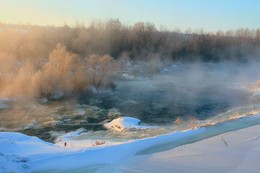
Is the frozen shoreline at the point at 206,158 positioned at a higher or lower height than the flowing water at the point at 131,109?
higher

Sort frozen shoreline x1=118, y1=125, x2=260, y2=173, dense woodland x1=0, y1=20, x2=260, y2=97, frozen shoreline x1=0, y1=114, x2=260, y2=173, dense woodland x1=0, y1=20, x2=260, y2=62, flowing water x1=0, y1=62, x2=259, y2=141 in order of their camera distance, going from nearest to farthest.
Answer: frozen shoreline x1=118, y1=125, x2=260, y2=173 → frozen shoreline x1=0, y1=114, x2=260, y2=173 → flowing water x1=0, y1=62, x2=259, y2=141 → dense woodland x1=0, y1=20, x2=260, y2=97 → dense woodland x1=0, y1=20, x2=260, y2=62

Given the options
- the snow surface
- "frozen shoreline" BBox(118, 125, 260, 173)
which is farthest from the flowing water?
"frozen shoreline" BBox(118, 125, 260, 173)

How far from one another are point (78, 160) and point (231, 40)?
57.7 metres

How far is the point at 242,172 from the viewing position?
7.47 m

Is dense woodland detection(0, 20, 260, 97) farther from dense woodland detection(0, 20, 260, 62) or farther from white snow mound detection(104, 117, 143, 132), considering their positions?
white snow mound detection(104, 117, 143, 132)

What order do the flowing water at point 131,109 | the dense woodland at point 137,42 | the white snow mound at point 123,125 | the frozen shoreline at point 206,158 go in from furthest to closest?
the dense woodland at point 137,42
the flowing water at point 131,109
the white snow mound at point 123,125
the frozen shoreline at point 206,158

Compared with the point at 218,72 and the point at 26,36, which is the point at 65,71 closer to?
the point at 26,36

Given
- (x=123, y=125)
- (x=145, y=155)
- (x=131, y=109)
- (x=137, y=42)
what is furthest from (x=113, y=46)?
(x=145, y=155)

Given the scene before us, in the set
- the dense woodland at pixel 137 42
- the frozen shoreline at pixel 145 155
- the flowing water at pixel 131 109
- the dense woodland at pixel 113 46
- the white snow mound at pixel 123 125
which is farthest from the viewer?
the dense woodland at pixel 137 42

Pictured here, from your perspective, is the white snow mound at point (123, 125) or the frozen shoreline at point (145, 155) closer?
the frozen shoreline at point (145, 155)

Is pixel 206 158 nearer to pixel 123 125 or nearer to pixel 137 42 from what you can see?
pixel 123 125

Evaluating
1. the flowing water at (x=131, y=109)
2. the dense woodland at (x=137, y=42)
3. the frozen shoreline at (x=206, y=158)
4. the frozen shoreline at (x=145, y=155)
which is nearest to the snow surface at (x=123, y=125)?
the flowing water at (x=131, y=109)

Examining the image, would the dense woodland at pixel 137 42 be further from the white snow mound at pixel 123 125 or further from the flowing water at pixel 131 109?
the white snow mound at pixel 123 125

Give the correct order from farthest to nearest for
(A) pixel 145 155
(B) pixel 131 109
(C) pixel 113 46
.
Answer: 1. (C) pixel 113 46
2. (B) pixel 131 109
3. (A) pixel 145 155
